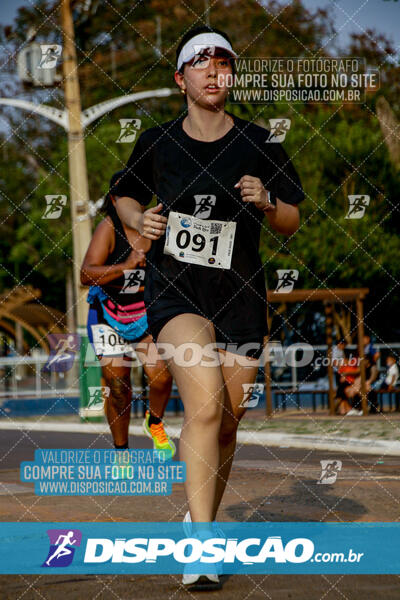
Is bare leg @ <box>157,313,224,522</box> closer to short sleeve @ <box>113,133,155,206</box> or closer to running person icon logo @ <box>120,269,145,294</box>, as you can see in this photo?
short sleeve @ <box>113,133,155,206</box>

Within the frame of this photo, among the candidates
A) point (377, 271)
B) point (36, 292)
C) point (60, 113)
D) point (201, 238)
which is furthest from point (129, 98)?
point (36, 292)

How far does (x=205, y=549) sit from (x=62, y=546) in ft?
3.05

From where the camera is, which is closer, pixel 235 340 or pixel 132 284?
pixel 235 340

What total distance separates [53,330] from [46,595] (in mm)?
55071

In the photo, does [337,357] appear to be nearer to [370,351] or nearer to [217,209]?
[370,351]

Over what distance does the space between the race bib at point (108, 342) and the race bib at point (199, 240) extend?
302 cm

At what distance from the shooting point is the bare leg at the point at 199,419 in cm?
445

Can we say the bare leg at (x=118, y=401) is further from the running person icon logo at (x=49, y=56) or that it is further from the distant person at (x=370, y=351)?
the distant person at (x=370, y=351)

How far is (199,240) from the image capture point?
4793mm

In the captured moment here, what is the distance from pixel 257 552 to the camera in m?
4.81

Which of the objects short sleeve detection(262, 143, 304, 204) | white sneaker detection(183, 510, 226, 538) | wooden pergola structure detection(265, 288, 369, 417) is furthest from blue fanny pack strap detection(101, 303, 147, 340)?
wooden pergola structure detection(265, 288, 369, 417)

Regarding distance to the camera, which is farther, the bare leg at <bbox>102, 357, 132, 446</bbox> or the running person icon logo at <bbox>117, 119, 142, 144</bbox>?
the running person icon logo at <bbox>117, 119, 142, 144</bbox>

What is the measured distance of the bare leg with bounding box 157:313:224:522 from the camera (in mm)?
4453

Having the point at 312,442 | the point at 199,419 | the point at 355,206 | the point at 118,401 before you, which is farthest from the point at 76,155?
the point at 199,419
